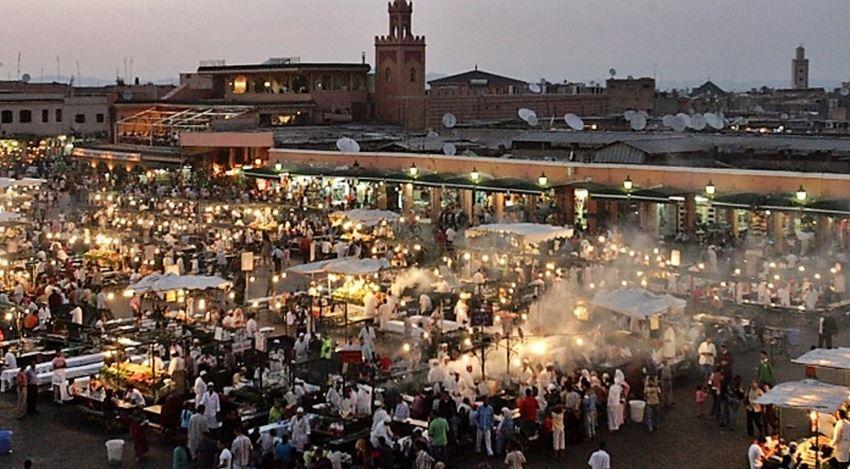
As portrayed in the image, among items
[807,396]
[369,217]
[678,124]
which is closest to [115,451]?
[807,396]

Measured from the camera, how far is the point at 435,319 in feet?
70.6

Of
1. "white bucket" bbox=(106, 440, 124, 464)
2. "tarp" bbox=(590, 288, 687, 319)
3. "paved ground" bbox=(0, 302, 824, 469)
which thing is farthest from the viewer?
"tarp" bbox=(590, 288, 687, 319)

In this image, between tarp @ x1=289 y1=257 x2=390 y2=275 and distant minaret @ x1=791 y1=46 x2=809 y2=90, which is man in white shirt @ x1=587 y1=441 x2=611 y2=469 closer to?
tarp @ x1=289 y1=257 x2=390 y2=275

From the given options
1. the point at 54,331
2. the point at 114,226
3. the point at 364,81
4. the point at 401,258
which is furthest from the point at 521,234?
the point at 364,81

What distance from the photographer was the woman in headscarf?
1503 centimetres

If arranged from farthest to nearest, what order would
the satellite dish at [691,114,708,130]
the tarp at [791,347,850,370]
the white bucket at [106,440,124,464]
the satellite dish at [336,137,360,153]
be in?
the satellite dish at [691,114,708,130] < the satellite dish at [336,137,360,153] < the white bucket at [106,440,124,464] < the tarp at [791,347,850,370]

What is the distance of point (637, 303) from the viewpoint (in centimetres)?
1909

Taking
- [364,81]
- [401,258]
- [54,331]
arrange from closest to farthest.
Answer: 1. [54,331]
2. [401,258]
3. [364,81]

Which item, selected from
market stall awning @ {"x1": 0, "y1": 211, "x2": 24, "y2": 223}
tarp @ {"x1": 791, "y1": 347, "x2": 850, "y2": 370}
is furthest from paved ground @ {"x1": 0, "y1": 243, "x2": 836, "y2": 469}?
market stall awning @ {"x1": 0, "y1": 211, "x2": 24, "y2": 223}

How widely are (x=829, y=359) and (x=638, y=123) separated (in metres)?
30.1

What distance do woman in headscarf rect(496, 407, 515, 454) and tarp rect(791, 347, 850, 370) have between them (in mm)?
3943

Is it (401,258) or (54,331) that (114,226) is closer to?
(401,258)

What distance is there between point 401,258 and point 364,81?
34.1 metres

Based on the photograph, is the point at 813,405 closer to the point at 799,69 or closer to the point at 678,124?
the point at 678,124
